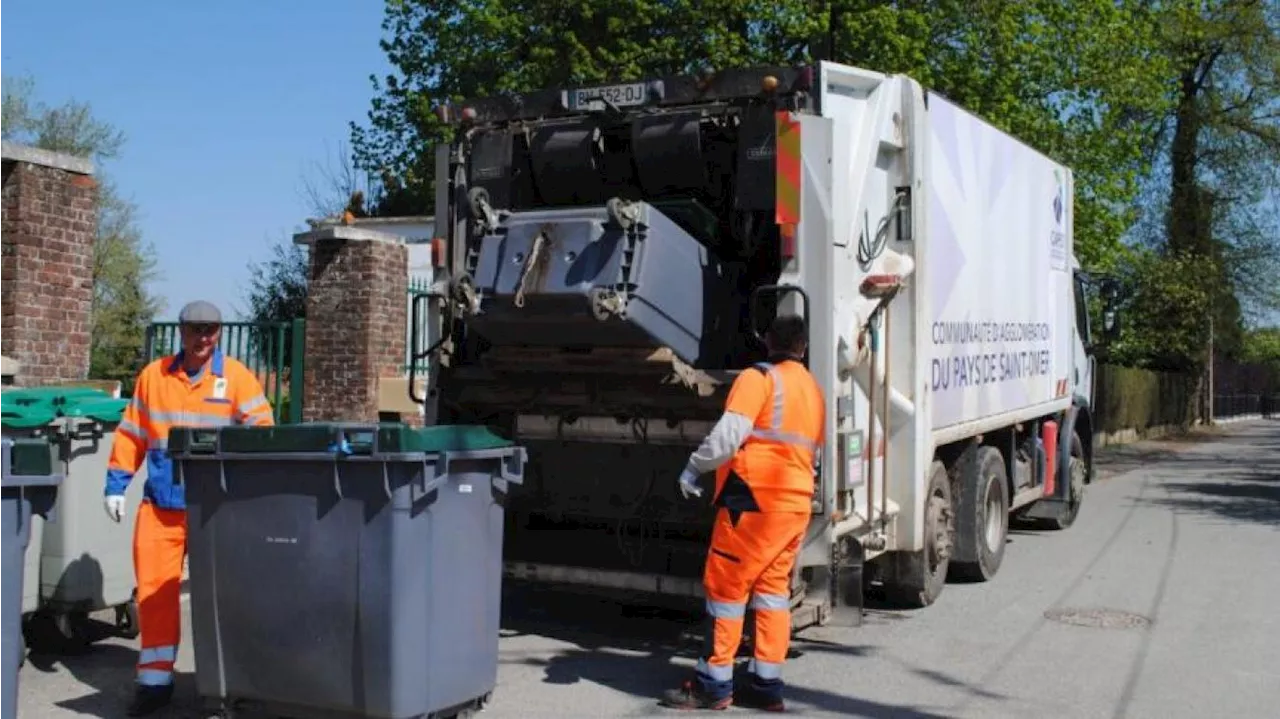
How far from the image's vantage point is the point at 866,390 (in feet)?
22.5

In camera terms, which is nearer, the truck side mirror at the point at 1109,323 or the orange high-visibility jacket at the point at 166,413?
the orange high-visibility jacket at the point at 166,413

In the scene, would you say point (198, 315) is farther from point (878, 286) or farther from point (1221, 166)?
point (1221, 166)

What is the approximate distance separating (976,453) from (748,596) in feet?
11.5

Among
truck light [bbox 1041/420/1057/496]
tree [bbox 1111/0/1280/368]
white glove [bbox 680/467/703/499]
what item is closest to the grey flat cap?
white glove [bbox 680/467/703/499]

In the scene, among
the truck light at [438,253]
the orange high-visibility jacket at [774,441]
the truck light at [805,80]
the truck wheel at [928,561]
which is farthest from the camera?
the truck wheel at [928,561]

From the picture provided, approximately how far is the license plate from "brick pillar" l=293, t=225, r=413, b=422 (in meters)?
4.28

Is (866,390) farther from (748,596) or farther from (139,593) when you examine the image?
(139,593)

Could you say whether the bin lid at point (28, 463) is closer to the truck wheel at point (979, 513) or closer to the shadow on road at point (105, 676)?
the shadow on road at point (105, 676)

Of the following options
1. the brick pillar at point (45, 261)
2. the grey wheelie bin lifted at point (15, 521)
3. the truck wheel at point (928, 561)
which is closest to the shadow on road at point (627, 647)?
the truck wheel at point (928, 561)

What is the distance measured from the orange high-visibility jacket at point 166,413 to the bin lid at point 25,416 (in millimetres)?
738

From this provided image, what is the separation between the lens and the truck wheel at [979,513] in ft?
27.9

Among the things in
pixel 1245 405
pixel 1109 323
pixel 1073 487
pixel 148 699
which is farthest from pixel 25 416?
pixel 1245 405

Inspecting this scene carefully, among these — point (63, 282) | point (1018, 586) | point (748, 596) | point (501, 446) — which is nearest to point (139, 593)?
point (501, 446)

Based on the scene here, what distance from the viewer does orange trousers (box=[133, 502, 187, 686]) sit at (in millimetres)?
5438
